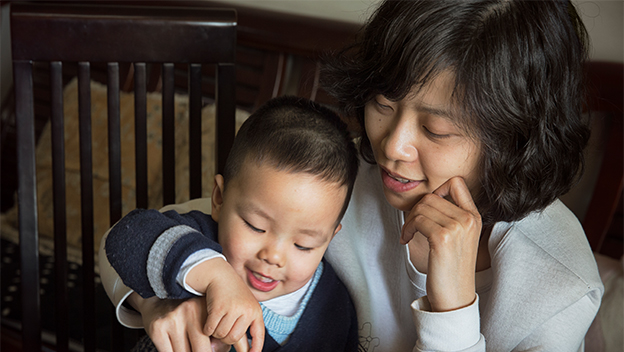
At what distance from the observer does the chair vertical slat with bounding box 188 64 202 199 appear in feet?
4.14

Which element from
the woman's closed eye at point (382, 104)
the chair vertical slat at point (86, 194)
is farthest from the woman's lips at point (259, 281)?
the chair vertical slat at point (86, 194)

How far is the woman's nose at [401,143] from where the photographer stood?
86 centimetres

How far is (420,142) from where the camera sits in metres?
0.87

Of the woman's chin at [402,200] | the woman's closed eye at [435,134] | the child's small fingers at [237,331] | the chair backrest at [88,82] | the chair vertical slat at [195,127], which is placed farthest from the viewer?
the chair vertical slat at [195,127]

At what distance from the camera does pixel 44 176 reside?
2398mm

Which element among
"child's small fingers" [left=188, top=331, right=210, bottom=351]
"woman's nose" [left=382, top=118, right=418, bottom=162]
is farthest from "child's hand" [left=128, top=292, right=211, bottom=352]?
"woman's nose" [left=382, top=118, right=418, bottom=162]

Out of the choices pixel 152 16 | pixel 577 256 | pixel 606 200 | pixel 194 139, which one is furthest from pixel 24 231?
pixel 606 200

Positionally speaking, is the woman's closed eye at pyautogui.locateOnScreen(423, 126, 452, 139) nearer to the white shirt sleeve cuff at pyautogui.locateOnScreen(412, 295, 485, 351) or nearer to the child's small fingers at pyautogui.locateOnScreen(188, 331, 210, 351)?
the white shirt sleeve cuff at pyautogui.locateOnScreen(412, 295, 485, 351)

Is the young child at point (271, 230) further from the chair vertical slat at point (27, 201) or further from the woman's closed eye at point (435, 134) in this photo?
the chair vertical slat at point (27, 201)

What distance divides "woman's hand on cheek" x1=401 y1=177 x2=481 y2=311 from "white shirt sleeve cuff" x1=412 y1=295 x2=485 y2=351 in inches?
0.8

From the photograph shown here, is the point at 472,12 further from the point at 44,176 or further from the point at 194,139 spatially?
the point at 44,176

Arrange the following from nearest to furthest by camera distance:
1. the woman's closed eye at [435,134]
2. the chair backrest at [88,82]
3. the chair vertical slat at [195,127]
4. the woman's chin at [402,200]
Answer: the woman's closed eye at [435,134] < the woman's chin at [402,200] < the chair backrest at [88,82] < the chair vertical slat at [195,127]

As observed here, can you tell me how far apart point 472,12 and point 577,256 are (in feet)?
1.52

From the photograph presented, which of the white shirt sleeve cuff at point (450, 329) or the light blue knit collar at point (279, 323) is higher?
the white shirt sleeve cuff at point (450, 329)
